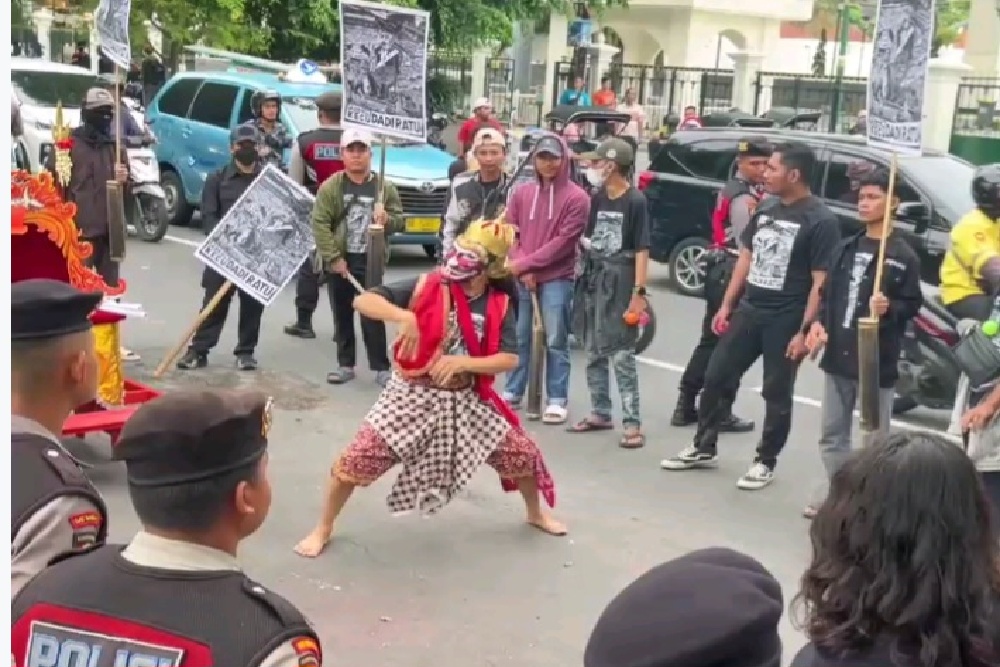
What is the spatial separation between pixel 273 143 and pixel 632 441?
579cm

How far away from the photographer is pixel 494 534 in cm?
639

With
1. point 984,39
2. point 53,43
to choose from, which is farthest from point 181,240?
point 53,43

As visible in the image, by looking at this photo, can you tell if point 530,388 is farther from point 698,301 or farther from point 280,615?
point 280,615

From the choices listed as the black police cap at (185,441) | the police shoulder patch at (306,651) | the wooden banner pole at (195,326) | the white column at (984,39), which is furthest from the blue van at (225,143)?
the white column at (984,39)

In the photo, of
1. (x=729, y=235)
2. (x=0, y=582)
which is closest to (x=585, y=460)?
(x=729, y=235)

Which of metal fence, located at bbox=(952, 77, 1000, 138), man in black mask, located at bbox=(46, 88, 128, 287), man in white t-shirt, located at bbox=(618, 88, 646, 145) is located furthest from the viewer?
metal fence, located at bbox=(952, 77, 1000, 138)

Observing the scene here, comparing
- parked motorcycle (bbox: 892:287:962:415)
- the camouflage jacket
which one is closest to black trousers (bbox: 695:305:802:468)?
parked motorcycle (bbox: 892:287:962:415)

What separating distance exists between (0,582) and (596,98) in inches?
926

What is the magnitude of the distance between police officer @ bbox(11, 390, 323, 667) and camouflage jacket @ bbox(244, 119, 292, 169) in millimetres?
8850

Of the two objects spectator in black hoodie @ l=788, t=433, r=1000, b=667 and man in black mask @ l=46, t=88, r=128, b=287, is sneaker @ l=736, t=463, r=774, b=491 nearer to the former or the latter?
spectator in black hoodie @ l=788, t=433, r=1000, b=667

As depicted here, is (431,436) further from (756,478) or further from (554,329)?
(554,329)

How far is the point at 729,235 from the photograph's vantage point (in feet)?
30.2

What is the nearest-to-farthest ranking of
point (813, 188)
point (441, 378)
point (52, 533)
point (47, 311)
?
point (52, 533) < point (47, 311) < point (441, 378) < point (813, 188)

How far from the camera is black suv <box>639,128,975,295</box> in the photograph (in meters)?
10.9
